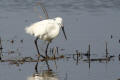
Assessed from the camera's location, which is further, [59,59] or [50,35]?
[50,35]

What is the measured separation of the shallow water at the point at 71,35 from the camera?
406 inches

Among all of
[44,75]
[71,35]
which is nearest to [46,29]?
[71,35]

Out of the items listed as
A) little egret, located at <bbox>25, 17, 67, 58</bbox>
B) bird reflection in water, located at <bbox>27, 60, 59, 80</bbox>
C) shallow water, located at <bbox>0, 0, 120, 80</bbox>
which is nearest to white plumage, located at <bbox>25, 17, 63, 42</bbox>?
little egret, located at <bbox>25, 17, 67, 58</bbox>

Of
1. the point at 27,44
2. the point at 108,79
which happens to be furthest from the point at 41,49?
the point at 108,79

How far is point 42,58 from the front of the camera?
38.7ft

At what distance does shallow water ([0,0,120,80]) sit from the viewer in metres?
10.3

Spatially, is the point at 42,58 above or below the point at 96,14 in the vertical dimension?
below

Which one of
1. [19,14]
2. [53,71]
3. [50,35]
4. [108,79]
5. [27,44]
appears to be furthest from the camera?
[19,14]

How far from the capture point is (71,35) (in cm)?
1414

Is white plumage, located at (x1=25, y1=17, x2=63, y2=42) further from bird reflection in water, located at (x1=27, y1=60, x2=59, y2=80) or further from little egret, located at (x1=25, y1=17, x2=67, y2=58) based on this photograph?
bird reflection in water, located at (x1=27, y1=60, x2=59, y2=80)

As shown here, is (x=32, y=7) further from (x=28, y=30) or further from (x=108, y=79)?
(x=108, y=79)

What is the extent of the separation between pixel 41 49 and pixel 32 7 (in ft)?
19.0

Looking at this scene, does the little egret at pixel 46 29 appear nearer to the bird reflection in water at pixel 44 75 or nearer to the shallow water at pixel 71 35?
the shallow water at pixel 71 35

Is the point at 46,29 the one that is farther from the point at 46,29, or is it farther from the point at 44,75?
the point at 44,75
